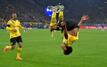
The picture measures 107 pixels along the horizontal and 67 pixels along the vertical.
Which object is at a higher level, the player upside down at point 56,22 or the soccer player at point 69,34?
the player upside down at point 56,22

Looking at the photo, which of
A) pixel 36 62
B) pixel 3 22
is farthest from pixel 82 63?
pixel 3 22

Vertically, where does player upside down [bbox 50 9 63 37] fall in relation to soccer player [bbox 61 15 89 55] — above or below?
above

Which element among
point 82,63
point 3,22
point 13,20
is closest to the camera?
point 82,63

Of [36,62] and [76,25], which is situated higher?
[76,25]

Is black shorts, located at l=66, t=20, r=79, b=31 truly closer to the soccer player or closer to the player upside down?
the soccer player

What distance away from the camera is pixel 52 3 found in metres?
91.9

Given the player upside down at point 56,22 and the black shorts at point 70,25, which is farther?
the black shorts at point 70,25

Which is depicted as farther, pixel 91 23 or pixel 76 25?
pixel 91 23

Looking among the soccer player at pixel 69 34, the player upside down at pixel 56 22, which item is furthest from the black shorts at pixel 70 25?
the player upside down at pixel 56 22

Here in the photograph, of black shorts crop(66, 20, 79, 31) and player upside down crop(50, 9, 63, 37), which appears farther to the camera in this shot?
black shorts crop(66, 20, 79, 31)

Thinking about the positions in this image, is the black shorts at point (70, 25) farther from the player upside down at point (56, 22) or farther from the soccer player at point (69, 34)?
the player upside down at point (56, 22)

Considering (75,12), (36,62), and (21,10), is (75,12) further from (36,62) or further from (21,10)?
Result: (36,62)

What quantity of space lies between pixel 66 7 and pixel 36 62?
239 ft

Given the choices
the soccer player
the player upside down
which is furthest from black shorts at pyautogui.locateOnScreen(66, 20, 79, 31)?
the player upside down
